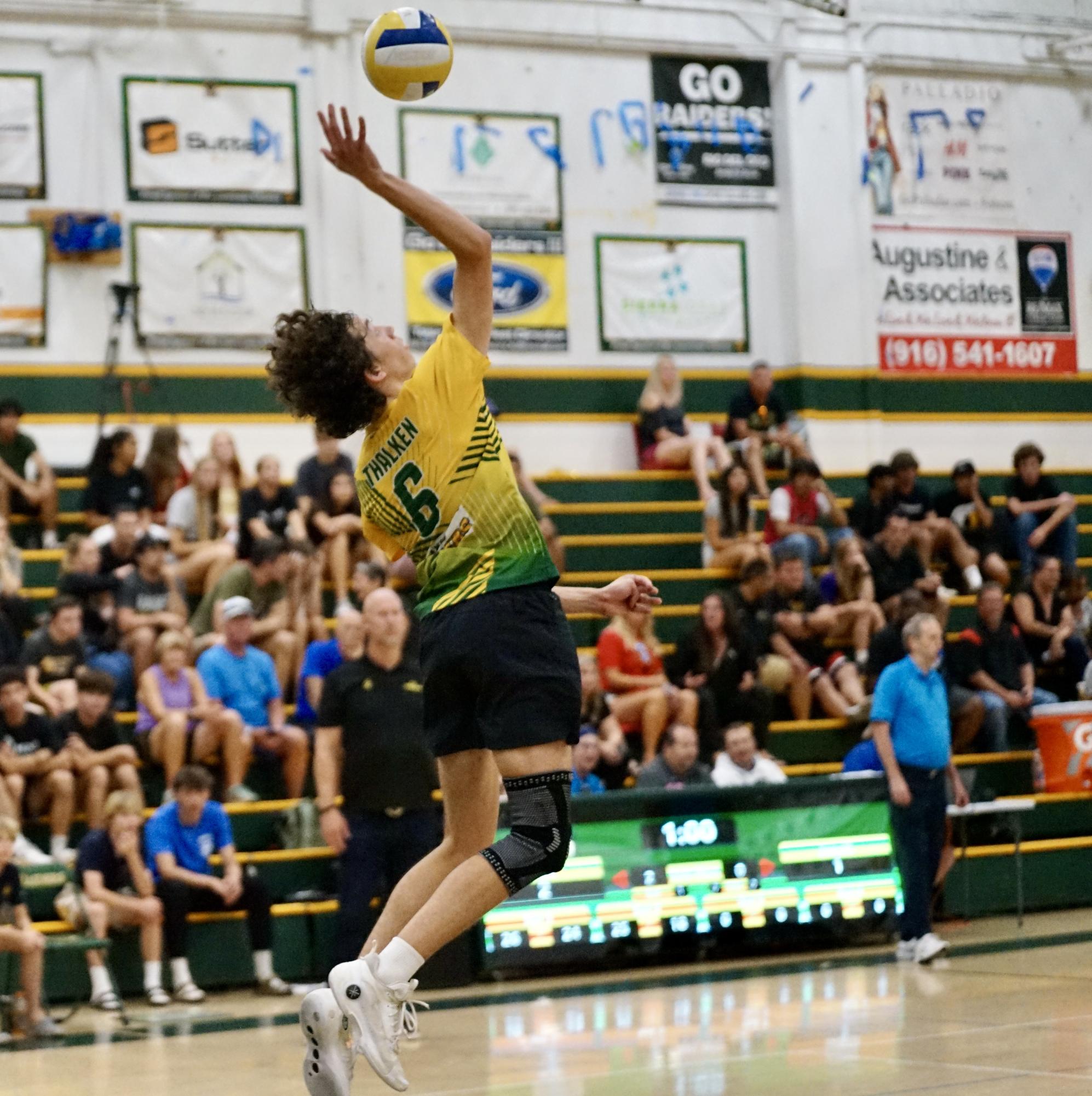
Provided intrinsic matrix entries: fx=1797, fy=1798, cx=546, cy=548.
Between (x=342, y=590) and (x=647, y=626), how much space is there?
7.35 ft

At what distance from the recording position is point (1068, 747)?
12852 mm

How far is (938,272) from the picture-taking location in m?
18.8

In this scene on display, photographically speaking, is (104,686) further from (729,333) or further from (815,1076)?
(729,333)

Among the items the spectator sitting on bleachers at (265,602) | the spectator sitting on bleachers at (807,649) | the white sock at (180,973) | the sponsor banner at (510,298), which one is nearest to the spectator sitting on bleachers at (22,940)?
the white sock at (180,973)

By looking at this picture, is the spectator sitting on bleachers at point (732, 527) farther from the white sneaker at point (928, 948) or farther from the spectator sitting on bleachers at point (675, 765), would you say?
the white sneaker at point (928, 948)

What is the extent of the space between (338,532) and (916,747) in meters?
4.87

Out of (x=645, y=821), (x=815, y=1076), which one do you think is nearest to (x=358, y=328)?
(x=815, y=1076)

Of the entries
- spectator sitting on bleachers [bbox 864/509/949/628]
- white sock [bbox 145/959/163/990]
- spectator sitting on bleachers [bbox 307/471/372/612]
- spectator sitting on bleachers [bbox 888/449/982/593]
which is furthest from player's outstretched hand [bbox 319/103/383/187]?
spectator sitting on bleachers [bbox 888/449/982/593]

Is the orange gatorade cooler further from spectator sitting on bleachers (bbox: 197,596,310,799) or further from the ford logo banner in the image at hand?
the ford logo banner

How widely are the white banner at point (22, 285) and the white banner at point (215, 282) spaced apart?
2.64ft

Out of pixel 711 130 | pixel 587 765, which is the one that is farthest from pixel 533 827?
pixel 711 130

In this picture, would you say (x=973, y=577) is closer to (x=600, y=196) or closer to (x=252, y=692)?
(x=600, y=196)

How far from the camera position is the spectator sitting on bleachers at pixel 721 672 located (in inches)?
482

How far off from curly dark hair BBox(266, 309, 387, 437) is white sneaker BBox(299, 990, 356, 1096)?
1530 mm
